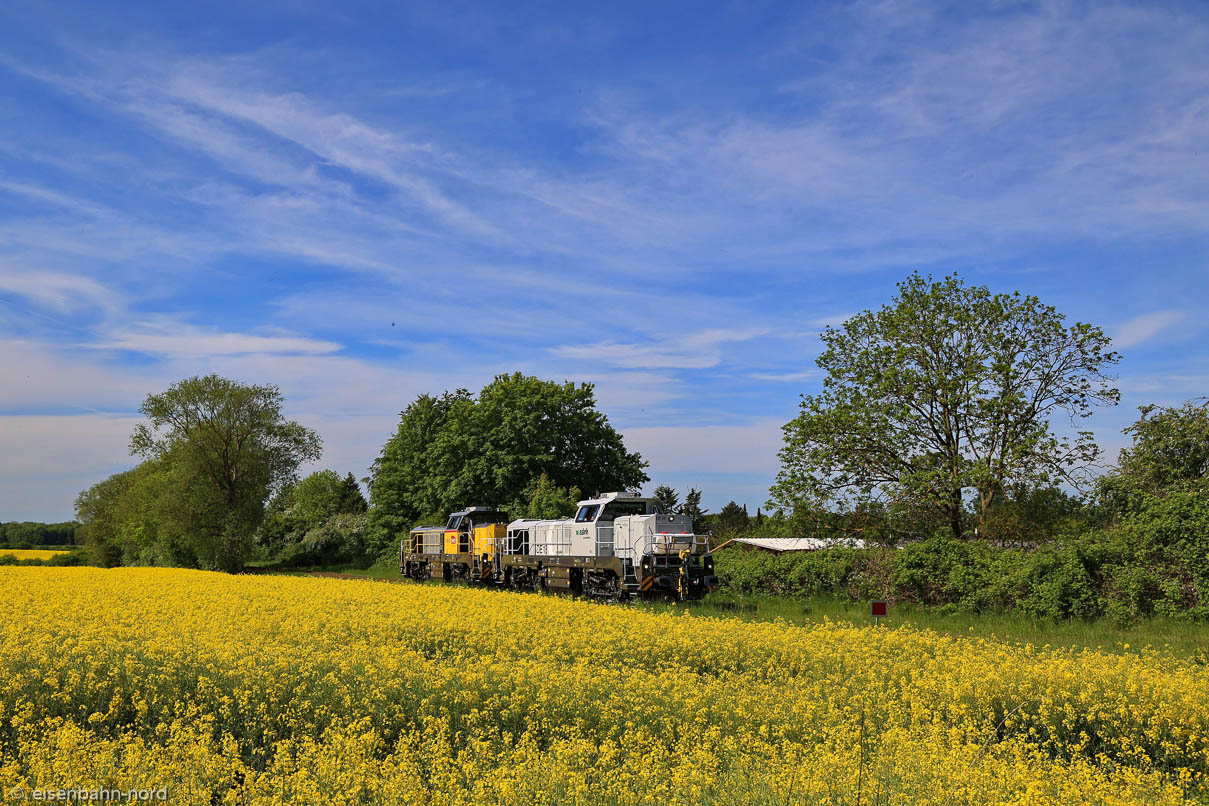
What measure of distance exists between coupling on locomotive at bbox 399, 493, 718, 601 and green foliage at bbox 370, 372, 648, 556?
1465 centimetres

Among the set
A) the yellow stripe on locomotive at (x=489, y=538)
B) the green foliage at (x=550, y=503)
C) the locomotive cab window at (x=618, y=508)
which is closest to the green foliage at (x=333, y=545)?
the green foliage at (x=550, y=503)

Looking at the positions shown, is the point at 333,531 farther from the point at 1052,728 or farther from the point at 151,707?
the point at 1052,728

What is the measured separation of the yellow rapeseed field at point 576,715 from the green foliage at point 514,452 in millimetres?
38772

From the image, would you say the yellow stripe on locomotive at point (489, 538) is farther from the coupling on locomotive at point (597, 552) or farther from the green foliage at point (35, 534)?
the green foliage at point (35, 534)

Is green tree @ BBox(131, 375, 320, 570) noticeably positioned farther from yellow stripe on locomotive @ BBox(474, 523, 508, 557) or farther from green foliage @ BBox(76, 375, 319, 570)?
yellow stripe on locomotive @ BBox(474, 523, 508, 557)

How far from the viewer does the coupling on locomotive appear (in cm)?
2455

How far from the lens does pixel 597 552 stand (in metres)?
27.7

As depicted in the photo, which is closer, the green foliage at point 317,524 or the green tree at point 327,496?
the green foliage at point 317,524

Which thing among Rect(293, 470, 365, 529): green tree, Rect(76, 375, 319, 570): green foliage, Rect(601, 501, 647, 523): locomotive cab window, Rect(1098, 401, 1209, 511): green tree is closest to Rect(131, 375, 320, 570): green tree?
Rect(76, 375, 319, 570): green foliage

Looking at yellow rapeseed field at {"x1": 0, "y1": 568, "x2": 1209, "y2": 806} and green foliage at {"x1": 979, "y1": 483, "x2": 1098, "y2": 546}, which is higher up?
green foliage at {"x1": 979, "y1": 483, "x2": 1098, "y2": 546}

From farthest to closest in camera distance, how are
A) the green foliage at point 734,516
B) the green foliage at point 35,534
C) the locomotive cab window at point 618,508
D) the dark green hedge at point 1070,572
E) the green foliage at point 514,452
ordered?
1. the green foliage at point 35,534
2. the green foliage at point 734,516
3. the green foliage at point 514,452
4. the locomotive cab window at point 618,508
5. the dark green hedge at point 1070,572

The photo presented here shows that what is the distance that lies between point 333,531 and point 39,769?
6151 cm

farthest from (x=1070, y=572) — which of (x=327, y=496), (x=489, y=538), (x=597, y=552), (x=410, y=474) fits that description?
(x=327, y=496)

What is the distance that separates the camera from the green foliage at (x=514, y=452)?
53.8 m
